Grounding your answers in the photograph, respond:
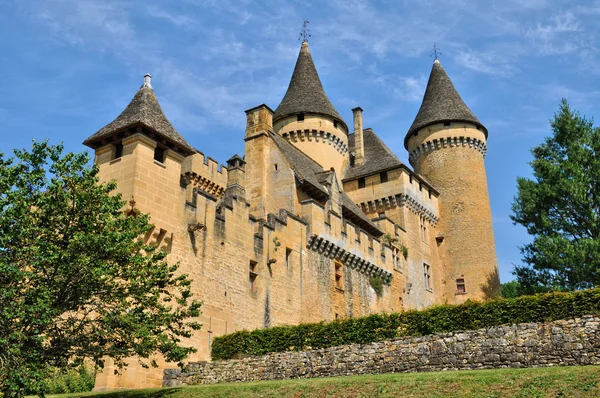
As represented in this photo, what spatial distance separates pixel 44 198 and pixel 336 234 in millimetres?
18039

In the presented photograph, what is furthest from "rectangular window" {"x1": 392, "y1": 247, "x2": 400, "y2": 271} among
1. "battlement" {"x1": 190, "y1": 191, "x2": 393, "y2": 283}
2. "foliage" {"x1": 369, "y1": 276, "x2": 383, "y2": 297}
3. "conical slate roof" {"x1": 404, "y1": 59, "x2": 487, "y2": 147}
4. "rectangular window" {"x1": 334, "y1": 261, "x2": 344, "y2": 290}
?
"conical slate roof" {"x1": 404, "y1": 59, "x2": 487, "y2": 147}

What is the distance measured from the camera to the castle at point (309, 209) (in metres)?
22.8

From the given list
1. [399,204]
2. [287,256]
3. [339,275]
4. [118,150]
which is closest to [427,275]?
[399,204]

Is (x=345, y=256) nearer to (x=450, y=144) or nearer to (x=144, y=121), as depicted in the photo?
(x=144, y=121)

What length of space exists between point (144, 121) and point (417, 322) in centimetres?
1103

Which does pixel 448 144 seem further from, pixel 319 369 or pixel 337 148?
pixel 319 369

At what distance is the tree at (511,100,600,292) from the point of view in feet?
99.5

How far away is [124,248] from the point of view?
16156mm

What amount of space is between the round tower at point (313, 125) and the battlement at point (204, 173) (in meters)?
5.99

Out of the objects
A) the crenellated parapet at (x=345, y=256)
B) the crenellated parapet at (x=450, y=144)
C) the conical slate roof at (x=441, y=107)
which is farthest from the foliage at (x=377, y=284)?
the conical slate roof at (x=441, y=107)

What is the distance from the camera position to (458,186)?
141 ft

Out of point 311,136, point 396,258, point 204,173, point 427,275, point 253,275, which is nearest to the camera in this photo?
point 253,275

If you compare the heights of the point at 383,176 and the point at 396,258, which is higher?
the point at 383,176

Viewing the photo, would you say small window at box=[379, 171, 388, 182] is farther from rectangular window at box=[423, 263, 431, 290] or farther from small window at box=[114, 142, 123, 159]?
small window at box=[114, 142, 123, 159]
